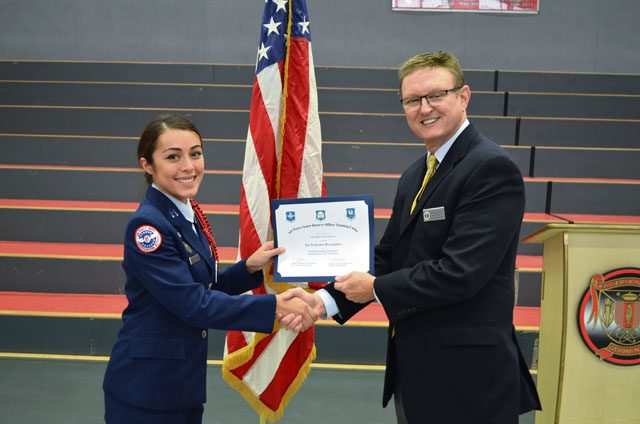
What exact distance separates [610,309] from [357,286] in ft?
2.93

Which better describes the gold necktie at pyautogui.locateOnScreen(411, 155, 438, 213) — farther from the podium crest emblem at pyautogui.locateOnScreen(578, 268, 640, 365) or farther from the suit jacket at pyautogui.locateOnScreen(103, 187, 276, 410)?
the podium crest emblem at pyautogui.locateOnScreen(578, 268, 640, 365)

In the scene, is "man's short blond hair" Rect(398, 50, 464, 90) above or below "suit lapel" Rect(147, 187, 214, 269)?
above

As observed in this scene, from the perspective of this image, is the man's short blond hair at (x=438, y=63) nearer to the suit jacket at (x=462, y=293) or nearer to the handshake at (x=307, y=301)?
the suit jacket at (x=462, y=293)

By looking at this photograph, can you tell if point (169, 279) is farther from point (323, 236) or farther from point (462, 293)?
point (462, 293)

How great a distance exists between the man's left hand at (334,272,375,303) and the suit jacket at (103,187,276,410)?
0.73ft

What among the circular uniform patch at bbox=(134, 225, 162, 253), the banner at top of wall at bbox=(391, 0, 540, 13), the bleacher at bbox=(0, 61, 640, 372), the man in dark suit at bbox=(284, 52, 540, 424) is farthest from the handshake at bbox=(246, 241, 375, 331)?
the banner at top of wall at bbox=(391, 0, 540, 13)

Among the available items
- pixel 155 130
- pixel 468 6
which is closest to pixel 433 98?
pixel 155 130

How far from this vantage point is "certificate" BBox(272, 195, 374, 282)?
1.69 meters

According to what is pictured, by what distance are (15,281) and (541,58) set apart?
212 inches

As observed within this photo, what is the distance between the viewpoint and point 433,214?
4.58 feet

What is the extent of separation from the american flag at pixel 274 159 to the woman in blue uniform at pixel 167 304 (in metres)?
0.63

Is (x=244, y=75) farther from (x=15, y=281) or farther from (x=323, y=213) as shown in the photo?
(x=323, y=213)

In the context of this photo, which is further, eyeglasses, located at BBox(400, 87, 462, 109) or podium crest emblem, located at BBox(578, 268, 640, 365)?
podium crest emblem, located at BBox(578, 268, 640, 365)

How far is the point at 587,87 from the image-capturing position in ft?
18.8
